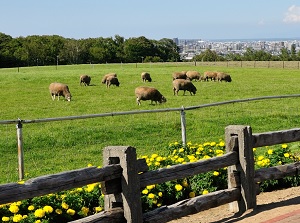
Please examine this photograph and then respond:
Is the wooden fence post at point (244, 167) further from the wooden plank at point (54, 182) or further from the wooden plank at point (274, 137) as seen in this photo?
the wooden plank at point (54, 182)

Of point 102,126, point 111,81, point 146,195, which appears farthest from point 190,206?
point 111,81

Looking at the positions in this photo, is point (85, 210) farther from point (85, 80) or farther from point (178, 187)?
point (85, 80)

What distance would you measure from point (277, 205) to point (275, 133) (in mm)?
1113

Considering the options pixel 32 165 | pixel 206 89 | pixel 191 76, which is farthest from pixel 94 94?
pixel 32 165

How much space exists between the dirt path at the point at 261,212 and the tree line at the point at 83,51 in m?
99.2

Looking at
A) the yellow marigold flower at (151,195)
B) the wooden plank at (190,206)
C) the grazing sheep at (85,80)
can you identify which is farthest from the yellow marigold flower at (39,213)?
the grazing sheep at (85,80)

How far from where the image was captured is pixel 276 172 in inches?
341

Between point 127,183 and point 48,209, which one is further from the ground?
point 127,183

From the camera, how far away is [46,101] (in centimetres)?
3406

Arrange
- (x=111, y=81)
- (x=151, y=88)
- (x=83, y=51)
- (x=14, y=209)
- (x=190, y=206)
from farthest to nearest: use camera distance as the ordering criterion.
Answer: (x=83, y=51)
(x=111, y=81)
(x=151, y=88)
(x=190, y=206)
(x=14, y=209)

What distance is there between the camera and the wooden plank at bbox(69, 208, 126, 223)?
6383mm

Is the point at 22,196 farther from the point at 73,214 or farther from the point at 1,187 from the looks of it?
the point at 73,214

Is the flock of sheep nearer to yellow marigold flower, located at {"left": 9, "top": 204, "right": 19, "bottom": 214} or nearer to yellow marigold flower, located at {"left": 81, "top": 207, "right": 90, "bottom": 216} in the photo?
yellow marigold flower, located at {"left": 81, "top": 207, "right": 90, "bottom": 216}

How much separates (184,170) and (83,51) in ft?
377
